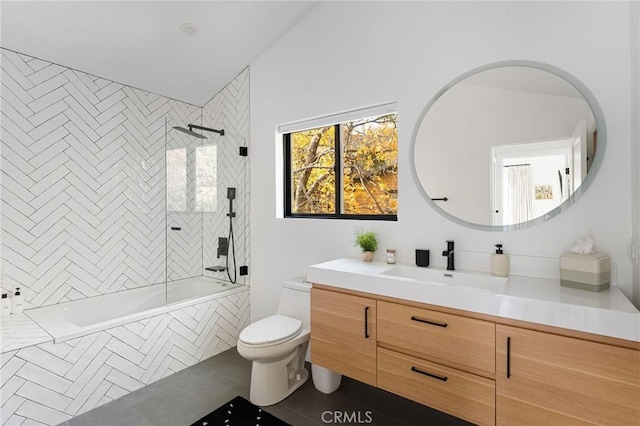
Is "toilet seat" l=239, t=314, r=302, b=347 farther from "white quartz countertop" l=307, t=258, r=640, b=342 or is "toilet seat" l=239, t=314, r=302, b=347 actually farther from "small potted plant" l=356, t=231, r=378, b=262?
"small potted plant" l=356, t=231, r=378, b=262

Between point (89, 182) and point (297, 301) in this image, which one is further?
point (89, 182)

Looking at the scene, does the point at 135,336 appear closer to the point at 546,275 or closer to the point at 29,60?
the point at 29,60

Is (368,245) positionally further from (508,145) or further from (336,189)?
(508,145)

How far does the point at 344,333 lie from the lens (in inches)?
76.4

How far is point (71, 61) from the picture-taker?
8.63ft

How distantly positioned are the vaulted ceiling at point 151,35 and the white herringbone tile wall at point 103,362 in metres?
2.12

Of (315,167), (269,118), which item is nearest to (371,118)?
(315,167)

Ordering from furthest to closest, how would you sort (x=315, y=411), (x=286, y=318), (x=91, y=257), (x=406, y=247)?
(x=91, y=257), (x=286, y=318), (x=406, y=247), (x=315, y=411)

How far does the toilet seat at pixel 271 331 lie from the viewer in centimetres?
206

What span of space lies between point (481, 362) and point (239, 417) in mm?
1486

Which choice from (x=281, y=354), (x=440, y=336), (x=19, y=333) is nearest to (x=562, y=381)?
(x=440, y=336)

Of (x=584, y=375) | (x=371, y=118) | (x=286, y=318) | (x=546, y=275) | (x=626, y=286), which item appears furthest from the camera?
(x=371, y=118)

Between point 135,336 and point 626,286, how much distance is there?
2.98 m

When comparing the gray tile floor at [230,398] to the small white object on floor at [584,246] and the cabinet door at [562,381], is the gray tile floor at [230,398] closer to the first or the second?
the cabinet door at [562,381]
